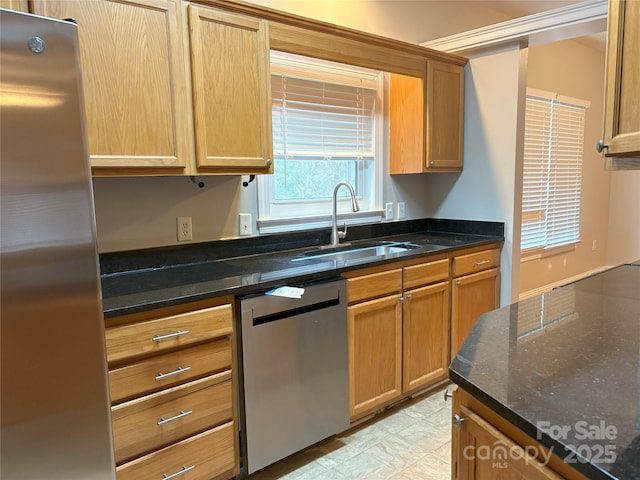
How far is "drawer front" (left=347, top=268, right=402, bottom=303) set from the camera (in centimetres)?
224

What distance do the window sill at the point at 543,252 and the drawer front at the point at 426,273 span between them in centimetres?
222

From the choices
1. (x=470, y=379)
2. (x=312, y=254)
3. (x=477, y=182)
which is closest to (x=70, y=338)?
(x=470, y=379)

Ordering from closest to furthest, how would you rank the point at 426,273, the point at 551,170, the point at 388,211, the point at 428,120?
1. the point at 426,273
2. the point at 428,120
3. the point at 388,211
4. the point at 551,170

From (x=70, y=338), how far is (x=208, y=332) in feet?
2.19

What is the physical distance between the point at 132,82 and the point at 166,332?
0.98 meters

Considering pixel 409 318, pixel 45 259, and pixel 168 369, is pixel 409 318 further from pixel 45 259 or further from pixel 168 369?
pixel 45 259

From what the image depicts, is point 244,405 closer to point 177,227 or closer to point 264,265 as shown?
point 264,265

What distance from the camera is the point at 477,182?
3236mm

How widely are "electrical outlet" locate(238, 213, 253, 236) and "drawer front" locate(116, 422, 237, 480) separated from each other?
106cm

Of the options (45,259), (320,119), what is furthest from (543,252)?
(45,259)

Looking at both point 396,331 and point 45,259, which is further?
point 396,331

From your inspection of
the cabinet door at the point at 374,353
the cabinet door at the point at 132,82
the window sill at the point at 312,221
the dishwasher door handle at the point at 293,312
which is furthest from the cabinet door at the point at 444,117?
the cabinet door at the point at 132,82

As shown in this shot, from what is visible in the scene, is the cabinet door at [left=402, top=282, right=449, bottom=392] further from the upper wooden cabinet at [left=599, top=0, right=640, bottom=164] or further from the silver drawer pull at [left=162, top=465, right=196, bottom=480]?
the upper wooden cabinet at [left=599, top=0, right=640, bottom=164]

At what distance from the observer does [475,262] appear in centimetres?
292
